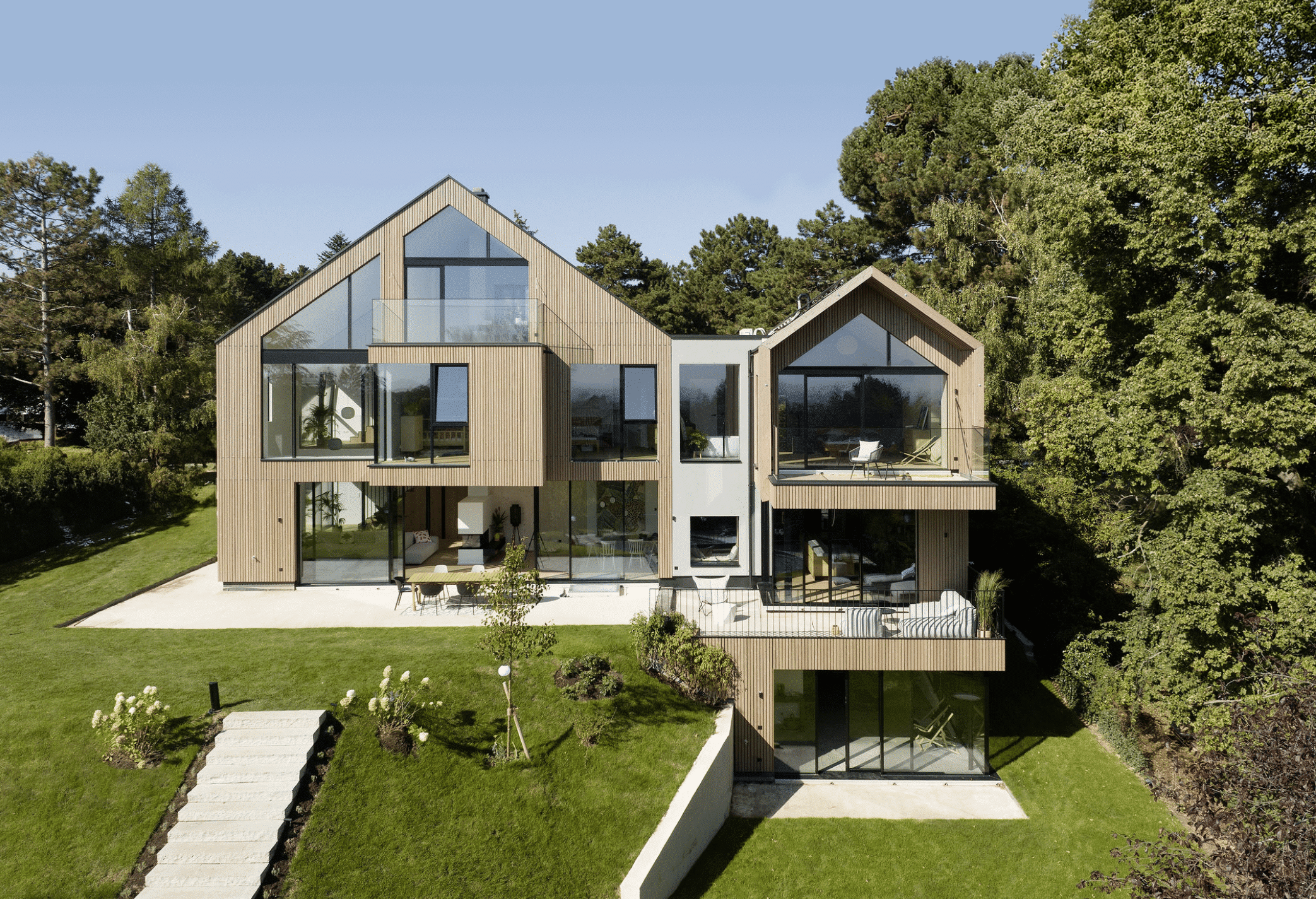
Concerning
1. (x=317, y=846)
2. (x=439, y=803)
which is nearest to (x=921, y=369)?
(x=439, y=803)

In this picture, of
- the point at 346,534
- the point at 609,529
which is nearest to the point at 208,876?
the point at 346,534

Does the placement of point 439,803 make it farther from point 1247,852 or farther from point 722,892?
point 1247,852

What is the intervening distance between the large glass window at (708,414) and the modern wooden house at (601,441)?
5 centimetres

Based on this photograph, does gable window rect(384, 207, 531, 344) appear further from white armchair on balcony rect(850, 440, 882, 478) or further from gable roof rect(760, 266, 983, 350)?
white armchair on balcony rect(850, 440, 882, 478)

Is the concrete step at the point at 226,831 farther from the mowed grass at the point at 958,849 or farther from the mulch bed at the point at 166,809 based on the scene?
the mowed grass at the point at 958,849

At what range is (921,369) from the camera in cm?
1513

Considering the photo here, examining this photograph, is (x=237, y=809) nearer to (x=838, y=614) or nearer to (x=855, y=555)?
(x=838, y=614)

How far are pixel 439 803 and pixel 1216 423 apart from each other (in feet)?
47.8

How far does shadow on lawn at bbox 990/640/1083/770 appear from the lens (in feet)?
47.2

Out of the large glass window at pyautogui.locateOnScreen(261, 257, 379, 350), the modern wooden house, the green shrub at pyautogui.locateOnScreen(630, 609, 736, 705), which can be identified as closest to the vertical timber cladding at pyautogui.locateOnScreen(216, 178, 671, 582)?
the modern wooden house

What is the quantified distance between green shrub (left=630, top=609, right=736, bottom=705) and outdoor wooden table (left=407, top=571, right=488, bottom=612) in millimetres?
4670

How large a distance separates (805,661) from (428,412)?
10.7 metres

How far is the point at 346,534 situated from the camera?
1806 centimetres

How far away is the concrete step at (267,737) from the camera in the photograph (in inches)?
429
